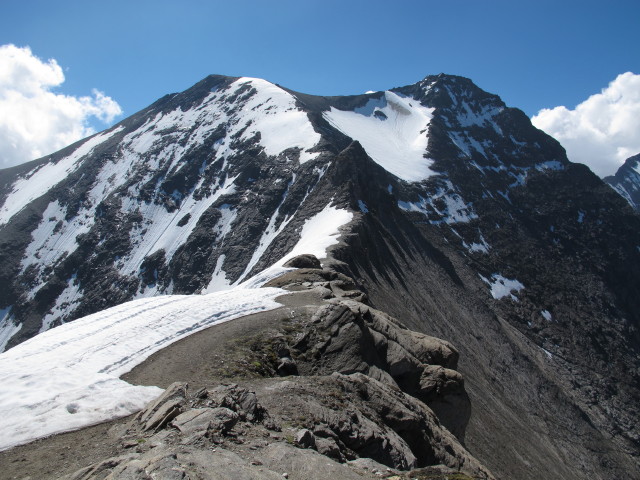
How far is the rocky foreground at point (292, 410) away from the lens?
31.5 feet

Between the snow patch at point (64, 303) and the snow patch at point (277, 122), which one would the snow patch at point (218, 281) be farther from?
the snow patch at point (64, 303)

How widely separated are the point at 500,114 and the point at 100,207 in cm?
16024

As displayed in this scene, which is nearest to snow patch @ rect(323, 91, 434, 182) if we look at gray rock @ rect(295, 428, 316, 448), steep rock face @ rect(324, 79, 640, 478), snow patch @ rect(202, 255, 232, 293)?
steep rock face @ rect(324, 79, 640, 478)

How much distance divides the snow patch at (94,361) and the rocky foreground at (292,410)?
0.86 metres

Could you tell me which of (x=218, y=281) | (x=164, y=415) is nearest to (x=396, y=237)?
(x=218, y=281)

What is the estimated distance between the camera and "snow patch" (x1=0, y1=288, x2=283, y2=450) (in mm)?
12938

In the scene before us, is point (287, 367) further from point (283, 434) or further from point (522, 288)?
point (522, 288)

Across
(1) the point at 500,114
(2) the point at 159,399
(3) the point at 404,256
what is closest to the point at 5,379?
(2) the point at 159,399

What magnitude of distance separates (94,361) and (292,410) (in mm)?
9320

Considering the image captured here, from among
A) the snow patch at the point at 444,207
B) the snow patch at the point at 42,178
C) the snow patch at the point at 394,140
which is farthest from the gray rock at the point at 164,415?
the snow patch at the point at 42,178

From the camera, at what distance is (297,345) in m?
20.2

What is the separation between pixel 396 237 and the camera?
79.1 meters

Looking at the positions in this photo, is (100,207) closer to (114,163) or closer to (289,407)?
(114,163)

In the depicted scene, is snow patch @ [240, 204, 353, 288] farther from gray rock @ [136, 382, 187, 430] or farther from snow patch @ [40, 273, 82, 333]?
snow patch @ [40, 273, 82, 333]
